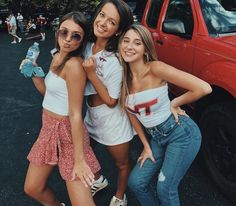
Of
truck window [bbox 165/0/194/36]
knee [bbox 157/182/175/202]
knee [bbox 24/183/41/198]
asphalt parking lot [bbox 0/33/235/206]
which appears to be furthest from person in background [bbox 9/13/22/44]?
knee [bbox 157/182/175/202]

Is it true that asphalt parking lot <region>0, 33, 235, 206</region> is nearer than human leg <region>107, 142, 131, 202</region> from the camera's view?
No

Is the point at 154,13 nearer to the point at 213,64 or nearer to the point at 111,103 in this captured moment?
the point at 213,64

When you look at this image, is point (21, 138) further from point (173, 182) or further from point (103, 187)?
point (173, 182)

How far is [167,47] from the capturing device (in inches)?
159

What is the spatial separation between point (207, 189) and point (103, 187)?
3.37 ft

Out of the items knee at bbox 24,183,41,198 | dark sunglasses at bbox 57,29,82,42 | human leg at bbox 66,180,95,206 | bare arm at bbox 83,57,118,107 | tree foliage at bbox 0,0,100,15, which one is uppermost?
dark sunglasses at bbox 57,29,82,42

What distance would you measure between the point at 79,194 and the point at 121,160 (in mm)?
536

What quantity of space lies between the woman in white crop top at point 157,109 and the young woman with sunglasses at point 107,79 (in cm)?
8

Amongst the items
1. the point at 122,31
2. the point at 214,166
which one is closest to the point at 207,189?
the point at 214,166

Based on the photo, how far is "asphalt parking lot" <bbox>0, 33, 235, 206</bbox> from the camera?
3.31 metres

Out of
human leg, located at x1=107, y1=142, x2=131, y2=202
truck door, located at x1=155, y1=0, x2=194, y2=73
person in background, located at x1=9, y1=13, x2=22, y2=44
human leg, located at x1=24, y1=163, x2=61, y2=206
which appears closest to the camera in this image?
human leg, located at x1=24, y1=163, x2=61, y2=206

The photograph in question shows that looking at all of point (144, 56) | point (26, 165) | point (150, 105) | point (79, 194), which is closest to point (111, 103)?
point (150, 105)

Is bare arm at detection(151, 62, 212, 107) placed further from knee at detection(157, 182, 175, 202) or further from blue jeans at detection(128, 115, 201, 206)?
knee at detection(157, 182, 175, 202)

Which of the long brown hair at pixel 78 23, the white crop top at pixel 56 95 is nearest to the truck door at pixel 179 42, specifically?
the long brown hair at pixel 78 23
